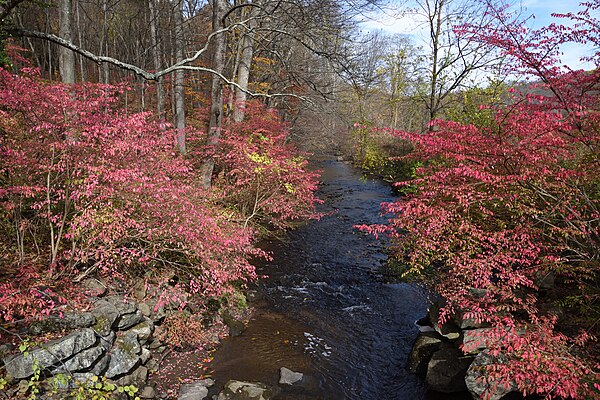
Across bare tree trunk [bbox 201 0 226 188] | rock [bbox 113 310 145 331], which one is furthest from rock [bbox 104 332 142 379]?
bare tree trunk [bbox 201 0 226 188]

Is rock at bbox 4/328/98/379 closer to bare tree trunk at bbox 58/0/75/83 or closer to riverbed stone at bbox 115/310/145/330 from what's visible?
riverbed stone at bbox 115/310/145/330

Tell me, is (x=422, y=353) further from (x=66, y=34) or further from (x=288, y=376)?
(x=66, y=34)

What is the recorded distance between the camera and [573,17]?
4.36 metres

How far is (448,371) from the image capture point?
4910mm

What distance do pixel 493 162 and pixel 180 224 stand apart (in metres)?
4.95

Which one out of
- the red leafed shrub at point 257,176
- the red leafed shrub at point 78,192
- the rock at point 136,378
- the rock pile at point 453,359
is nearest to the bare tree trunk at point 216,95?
the red leafed shrub at point 257,176

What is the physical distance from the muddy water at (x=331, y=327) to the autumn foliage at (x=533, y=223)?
50.4 inches

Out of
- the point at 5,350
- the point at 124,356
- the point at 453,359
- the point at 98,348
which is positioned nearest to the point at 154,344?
the point at 124,356

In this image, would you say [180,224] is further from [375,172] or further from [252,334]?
[375,172]

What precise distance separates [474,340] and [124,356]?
4.69 metres

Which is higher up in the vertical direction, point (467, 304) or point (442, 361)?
point (467, 304)

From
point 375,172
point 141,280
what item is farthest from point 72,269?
point 375,172

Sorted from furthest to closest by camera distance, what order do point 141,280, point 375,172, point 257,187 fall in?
point 375,172 → point 257,187 → point 141,280

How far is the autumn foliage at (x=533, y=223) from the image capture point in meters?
3.90
